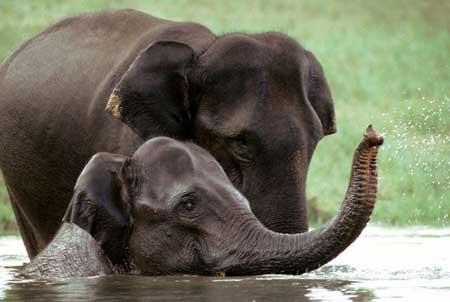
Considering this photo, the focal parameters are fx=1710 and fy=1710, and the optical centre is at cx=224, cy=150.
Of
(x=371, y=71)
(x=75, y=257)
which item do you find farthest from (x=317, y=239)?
(x=371, y=71)

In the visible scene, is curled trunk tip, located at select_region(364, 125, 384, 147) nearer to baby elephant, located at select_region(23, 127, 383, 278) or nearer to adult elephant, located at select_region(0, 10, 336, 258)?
baby elephant, located at select_region(23, 127, 383, 278)

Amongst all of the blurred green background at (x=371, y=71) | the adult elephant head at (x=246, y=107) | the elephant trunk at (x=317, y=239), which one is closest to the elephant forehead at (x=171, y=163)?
the elephant trunk at (x=317, y=239)

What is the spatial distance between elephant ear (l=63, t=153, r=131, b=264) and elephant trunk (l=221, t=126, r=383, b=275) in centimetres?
63

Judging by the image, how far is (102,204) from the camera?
8461 mm

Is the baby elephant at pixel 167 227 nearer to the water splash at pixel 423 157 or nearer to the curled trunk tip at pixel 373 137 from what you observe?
the curled trunk tip at pixel 373 137

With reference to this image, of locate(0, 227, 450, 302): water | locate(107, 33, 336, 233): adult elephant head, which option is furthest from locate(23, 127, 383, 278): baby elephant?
locate(107, 33, 336, 233): adult elephant head

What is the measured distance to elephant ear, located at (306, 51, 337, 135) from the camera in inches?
403

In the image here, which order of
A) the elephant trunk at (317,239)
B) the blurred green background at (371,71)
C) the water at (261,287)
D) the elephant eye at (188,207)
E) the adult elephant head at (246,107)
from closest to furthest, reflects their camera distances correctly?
the elephant trunk at (317,239) → the water at (261,287) → the elephant eye at (188,207) → the adult elephant head at (246,107) → the blurred green background at (371,71)

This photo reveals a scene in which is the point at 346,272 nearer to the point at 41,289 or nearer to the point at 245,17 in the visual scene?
the point at 41,289

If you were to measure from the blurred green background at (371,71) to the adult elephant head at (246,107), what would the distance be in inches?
226

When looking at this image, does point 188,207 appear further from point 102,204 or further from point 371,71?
point 371,71

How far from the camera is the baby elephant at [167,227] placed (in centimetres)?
810

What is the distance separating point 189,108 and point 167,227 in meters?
1.76

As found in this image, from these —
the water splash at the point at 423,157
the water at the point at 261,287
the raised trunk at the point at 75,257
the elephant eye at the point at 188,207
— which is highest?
the water splash at the point at 423,157
